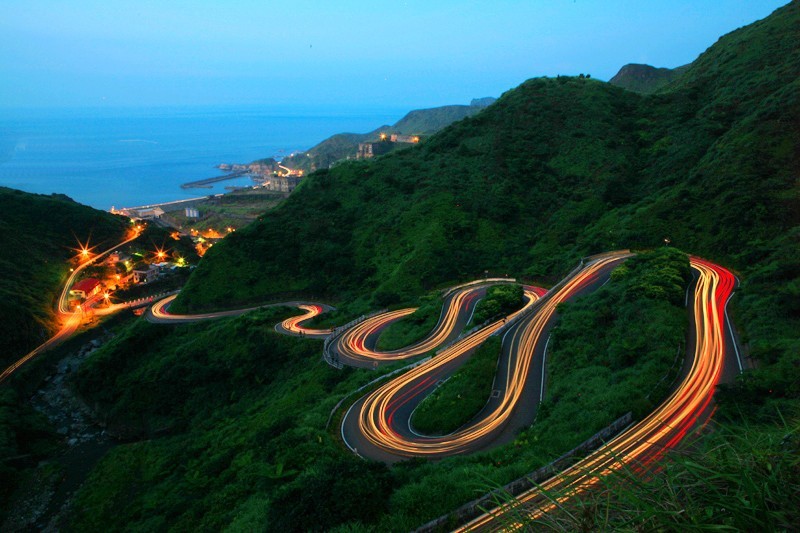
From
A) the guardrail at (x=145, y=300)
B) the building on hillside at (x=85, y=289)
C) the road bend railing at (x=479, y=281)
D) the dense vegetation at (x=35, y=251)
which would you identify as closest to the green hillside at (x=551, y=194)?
the road bend railing at (x=479, y=281)

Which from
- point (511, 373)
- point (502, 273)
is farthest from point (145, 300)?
point (511, 373)

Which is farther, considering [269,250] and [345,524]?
[269,250]

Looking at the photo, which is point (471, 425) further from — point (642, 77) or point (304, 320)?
point (642, 77)

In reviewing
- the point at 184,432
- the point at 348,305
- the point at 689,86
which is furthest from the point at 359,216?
the point at 689,86

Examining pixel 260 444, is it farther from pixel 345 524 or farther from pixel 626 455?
pixel 626 455

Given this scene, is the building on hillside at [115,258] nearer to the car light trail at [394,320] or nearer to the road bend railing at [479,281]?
the car light trail at [394,320]

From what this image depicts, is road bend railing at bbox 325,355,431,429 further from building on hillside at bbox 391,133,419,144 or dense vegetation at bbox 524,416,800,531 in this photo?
building on hillside at bbox 391,133,419,144
